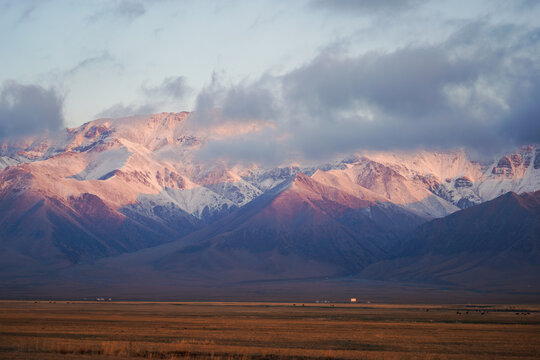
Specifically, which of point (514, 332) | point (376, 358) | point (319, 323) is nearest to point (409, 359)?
point (376, 358)

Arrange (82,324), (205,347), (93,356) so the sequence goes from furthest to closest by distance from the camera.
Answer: (82,324) < (205,347) < (93,356)

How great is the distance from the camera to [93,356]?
55.8 metres

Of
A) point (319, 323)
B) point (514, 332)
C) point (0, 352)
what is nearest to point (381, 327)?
point (319, 323)

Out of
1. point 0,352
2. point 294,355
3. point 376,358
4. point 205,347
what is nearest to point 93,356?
point 0,352

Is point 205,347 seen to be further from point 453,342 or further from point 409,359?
point 453,342

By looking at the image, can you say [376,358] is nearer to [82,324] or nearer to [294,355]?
[294,355]

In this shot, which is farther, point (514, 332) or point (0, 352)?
point (514, 332)

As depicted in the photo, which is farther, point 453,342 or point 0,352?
point 453,342

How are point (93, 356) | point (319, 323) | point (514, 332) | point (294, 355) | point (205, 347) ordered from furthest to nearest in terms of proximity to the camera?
point (319, 323)
point (514, 332)
point (205, 347)
point (294, 355)
point (93, 356)

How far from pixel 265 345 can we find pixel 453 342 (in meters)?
19.0

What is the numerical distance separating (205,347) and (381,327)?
3454 centimetres

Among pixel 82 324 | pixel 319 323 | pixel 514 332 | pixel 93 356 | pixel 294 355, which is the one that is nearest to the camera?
pixel 93 356

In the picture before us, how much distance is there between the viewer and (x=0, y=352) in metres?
56.4

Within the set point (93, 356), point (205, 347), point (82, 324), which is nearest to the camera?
point (93, 356)
